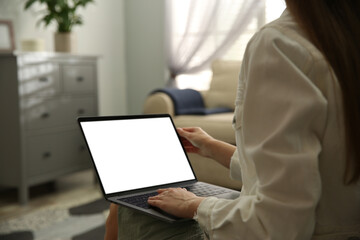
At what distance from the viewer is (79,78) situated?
330 cm

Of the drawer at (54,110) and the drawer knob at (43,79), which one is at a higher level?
the drawer knob at (43,79)

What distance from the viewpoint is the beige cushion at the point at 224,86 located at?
11.3 feet

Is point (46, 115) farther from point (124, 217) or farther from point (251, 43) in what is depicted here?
point (251, 43)

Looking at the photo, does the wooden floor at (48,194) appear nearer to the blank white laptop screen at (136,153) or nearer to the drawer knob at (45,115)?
the drawer knob at (45,115)

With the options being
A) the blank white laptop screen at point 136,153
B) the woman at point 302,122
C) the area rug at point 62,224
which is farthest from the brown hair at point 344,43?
the area rug at point 62,224

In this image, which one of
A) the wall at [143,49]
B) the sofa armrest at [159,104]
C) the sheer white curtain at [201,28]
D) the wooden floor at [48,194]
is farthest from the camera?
the wall at [143,49]

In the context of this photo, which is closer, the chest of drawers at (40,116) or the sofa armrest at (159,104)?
the chest of drawers at (40,116)

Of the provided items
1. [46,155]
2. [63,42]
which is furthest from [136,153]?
[63,42]

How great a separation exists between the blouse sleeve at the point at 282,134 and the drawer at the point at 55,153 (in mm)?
2509

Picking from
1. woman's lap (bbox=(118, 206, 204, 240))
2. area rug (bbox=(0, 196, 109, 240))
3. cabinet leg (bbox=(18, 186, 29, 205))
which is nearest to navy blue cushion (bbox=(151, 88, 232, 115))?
area rug (bbox=(0, 196, 109, 240))

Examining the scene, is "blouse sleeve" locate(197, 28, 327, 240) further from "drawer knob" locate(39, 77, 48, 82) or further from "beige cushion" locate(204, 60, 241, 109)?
"beige cushion" locate(204, 60, 241, 109)

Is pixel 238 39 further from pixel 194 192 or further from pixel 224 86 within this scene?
pixel 194 192

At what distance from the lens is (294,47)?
23.5 inches

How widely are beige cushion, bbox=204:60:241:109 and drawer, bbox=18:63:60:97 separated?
1.15 meters
